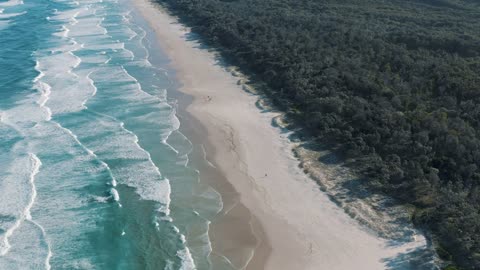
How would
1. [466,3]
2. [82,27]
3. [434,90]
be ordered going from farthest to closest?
1. [466,3]
2. [82,27]
3. [434,90]

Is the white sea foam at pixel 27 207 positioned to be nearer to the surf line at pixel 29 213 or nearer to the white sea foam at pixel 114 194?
the surf line at pixel 29 213

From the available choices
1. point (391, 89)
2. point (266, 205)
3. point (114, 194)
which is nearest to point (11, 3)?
point (114, 194)

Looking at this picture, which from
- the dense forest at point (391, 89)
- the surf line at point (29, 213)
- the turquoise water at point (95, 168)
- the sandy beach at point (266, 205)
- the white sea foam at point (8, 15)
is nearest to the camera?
the sandy beach at point (266, 205)

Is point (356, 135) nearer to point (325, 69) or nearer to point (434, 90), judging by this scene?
point (434, 90)

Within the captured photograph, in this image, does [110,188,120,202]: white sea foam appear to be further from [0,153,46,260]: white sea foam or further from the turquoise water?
[0,153,46,260]: white sea foam

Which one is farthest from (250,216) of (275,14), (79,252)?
(275,14)

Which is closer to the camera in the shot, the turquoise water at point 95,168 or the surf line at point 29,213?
the surf line at point 29,213

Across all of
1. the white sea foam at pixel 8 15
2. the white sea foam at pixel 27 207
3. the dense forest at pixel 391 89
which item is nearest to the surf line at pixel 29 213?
the white sea foam at pixel 27 207
